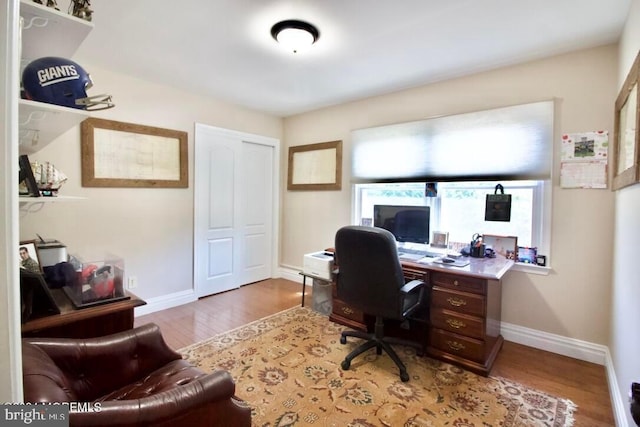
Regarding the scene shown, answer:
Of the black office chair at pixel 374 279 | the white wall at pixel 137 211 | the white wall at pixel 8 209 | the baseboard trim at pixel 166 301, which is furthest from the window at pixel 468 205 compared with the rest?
the white wall at pixel 8 209

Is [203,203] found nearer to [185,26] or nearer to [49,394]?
[185,26]

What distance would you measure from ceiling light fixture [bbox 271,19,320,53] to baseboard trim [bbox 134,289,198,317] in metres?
2.88

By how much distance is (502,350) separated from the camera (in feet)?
8.55

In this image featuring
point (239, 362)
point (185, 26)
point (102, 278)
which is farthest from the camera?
point (239, 362)

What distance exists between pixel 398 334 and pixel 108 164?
10.6ft

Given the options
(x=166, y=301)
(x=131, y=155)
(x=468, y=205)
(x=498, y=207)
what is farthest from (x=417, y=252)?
(x=131, y=155)

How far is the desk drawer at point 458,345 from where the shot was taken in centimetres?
225

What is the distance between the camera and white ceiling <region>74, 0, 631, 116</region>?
194 cm

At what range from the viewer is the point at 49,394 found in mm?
977

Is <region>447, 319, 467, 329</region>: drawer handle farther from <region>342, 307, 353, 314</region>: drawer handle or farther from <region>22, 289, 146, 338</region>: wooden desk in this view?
<region>22, 289, 146, 338</region>: wooden desk

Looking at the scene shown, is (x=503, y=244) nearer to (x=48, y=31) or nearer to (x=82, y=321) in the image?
(x=82, y=321)

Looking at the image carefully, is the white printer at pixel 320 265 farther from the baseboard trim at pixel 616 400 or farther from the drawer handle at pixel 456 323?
the baseboard trim at pixel 616 400

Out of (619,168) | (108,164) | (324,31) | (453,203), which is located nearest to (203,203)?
(108,164)

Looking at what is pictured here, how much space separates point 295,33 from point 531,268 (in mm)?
2707
